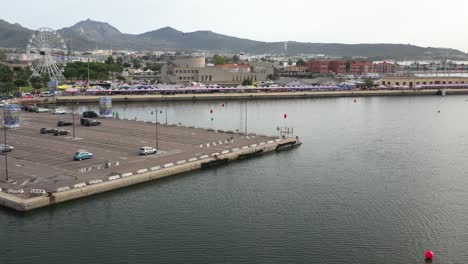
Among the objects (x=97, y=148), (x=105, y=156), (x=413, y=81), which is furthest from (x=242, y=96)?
(x=105, y=156)

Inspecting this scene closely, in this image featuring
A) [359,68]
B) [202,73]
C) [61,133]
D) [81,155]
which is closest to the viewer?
[81,155]

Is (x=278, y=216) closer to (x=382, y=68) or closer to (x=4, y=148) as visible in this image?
(x=4, y=148)

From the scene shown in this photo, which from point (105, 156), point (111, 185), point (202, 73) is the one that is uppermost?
point (202, 73)

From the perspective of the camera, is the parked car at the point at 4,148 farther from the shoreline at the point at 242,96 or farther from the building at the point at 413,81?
the building at the point at 413,81

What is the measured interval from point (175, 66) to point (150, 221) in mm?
71853

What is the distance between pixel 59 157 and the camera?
76.3ft

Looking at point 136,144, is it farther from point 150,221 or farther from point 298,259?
point 298,259

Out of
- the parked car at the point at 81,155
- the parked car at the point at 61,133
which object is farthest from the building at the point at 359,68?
the parked car at the point at 81,155

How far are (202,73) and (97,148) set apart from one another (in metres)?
60.5

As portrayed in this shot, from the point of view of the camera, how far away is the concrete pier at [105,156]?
1841 centimetres

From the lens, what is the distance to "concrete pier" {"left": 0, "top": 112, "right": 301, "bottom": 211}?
18.4m

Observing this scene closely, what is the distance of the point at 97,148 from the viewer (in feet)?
83.4

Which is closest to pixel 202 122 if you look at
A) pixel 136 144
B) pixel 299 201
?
pixel 136 144

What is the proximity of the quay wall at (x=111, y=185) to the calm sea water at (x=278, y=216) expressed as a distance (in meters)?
0.25
